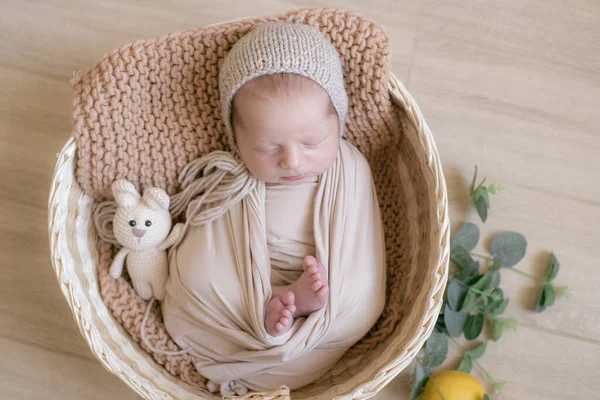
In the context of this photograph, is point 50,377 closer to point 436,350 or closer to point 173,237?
point 173,237

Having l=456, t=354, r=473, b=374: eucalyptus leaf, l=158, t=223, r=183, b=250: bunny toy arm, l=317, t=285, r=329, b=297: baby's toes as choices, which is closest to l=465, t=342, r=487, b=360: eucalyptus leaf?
l=456, t=354, r=473, b=374: eucalyptus leaf

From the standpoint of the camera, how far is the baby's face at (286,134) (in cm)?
101

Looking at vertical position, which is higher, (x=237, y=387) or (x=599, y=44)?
(x=599, y=44)

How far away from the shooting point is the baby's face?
39.9 inches

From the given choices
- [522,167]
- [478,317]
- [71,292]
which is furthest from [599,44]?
[71,292]

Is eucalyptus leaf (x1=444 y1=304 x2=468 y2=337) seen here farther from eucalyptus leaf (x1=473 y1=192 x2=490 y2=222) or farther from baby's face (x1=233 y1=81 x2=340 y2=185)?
baby's face (x1=233 y1=81 x2=340 y2=185)

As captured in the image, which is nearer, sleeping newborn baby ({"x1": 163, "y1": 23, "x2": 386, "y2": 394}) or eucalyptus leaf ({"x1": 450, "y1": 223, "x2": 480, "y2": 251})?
sleeping newborn baby ({"x1": 163, "y1": 23, "x2": 386, "y2": 394})

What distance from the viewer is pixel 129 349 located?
114 cm

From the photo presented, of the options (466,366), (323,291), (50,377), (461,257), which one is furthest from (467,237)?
(50,377)

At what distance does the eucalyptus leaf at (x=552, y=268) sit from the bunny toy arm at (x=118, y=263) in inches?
38.3

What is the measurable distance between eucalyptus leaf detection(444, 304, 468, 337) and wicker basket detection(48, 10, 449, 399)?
137 millimetres

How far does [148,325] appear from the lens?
1193mm

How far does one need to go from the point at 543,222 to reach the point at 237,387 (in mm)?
829

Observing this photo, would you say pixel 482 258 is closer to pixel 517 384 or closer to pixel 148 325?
pixel 517 384
